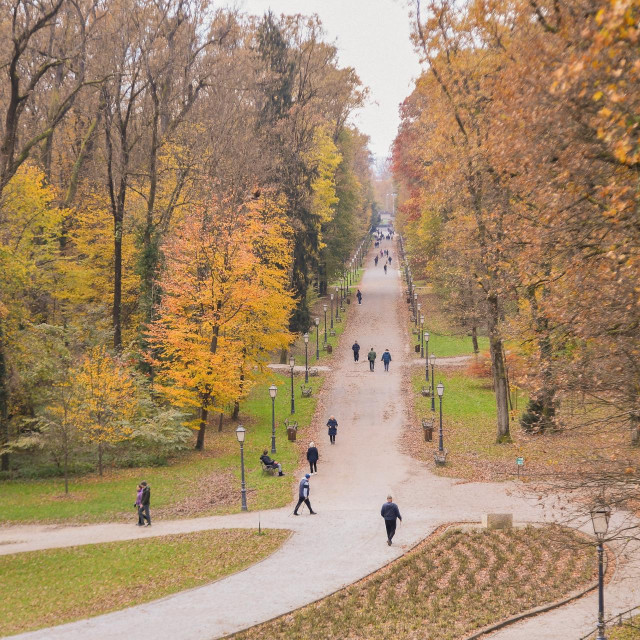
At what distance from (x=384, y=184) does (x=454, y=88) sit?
170 meters

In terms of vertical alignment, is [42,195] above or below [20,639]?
above

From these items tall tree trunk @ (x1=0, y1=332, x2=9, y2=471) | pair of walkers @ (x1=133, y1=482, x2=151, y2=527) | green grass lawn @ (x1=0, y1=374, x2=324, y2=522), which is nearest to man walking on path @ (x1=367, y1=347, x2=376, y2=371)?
green grass lawn @ (x1=0, y1=374, x2=324, y2=522)

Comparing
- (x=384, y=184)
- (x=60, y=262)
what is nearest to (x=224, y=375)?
(x=60, y=262)

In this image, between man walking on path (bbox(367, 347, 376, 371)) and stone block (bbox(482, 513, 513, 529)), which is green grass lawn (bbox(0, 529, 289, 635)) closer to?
stone block (bbox(482, 513, 513, 529))

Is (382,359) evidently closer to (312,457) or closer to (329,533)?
(312,457)

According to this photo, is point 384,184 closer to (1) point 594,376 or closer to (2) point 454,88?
(2) point 454,88

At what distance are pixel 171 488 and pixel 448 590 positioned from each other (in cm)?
1220

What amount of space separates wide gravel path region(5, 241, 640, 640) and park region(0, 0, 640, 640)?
0.10 m

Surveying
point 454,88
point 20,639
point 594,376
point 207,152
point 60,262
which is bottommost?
point 20,639

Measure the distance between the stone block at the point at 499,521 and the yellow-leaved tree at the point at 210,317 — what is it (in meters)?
12.4

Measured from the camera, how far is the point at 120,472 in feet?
87.5

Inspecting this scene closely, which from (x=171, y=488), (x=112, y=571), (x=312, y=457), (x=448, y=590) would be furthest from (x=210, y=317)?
(x=448, y=590)

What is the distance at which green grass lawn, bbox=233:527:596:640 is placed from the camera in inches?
515

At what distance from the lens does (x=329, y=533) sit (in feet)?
60.4
